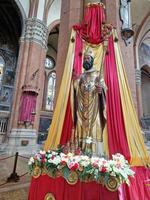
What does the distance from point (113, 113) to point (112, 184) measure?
100 cm

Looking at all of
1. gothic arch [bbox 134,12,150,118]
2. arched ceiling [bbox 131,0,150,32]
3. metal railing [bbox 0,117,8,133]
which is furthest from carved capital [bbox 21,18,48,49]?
gothic arch [bbox 134,12,150,118]

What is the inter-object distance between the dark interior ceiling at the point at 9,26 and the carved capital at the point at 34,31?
2.97 metres

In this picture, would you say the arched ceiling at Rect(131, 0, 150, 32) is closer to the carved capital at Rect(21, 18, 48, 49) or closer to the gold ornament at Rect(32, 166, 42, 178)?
the carved capital at Rect(21, 18, 48, 49)

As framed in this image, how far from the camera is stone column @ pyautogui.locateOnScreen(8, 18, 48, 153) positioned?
25.5 ft

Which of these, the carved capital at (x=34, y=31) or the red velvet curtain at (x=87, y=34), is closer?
the red velvet curtain at (x=87, y=34)

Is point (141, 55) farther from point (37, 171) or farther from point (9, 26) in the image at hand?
point (37, 171)

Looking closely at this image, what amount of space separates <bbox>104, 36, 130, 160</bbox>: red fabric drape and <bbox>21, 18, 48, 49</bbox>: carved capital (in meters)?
7.25

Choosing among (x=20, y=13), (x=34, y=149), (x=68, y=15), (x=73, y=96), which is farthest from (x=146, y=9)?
(x=73, y=96)

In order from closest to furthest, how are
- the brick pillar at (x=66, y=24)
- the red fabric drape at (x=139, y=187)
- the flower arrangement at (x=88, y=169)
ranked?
the flower arrangement at (x=88, y=169)
the red fabric drape at (x=139, y=187)
the brick pillar at (x=66, y=24)

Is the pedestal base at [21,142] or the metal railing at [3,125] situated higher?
the metal railing at [3,125]

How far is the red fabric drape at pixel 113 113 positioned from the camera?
235cm

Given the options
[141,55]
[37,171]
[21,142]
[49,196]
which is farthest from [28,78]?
[141,55]

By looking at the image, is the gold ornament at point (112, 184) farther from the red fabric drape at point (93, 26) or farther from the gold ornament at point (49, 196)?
the red fabric drape at point (93, 26)

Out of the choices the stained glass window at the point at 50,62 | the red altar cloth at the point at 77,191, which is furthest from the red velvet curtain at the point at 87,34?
the stained glass window at the point at 50,62
